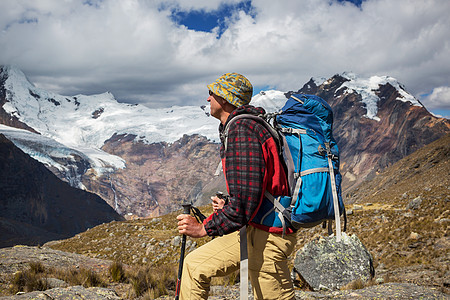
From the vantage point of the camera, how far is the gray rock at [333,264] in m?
8.63

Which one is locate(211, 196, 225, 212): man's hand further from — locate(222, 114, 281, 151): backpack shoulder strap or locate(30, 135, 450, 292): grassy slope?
locate(30, 135, 450, 292): grassy slope

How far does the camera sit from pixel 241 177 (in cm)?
290

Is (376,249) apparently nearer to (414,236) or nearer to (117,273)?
(414,236)

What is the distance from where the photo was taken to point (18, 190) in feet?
501

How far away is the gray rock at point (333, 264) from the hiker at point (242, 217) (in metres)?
5.53

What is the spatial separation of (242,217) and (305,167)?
0.81 meters

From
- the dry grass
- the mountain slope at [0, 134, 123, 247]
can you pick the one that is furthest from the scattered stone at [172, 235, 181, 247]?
the mountain slope at [0, 134, 123, 247]

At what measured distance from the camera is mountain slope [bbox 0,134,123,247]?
147375 millimetres

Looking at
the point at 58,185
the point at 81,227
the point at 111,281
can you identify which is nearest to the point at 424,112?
the point at 81,227

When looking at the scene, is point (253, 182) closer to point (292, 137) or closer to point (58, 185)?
point (292, 137)

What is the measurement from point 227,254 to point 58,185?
665 feet

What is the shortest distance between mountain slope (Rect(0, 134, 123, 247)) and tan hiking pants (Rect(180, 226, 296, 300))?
140 meters

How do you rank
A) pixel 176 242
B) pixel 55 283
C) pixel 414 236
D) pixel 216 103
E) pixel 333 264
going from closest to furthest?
1. pixel 216 103
2. pixel 55 283
3. pixel 333 264
4. pixel 414 236
5. pixel 176 242

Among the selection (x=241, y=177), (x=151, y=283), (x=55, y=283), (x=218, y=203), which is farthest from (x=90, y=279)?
(x=241, y=177)
